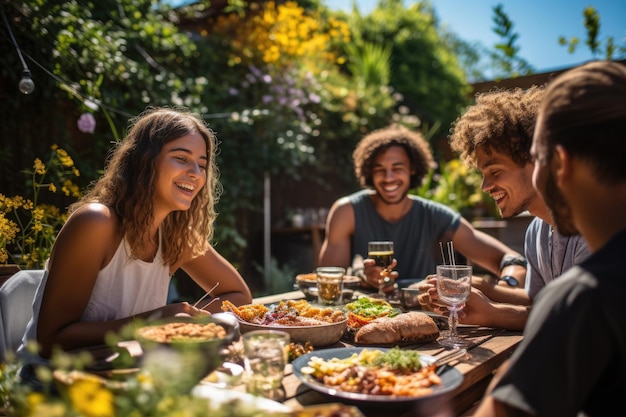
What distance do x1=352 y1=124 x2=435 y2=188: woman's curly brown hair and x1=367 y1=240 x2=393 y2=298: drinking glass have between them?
1.41 metres

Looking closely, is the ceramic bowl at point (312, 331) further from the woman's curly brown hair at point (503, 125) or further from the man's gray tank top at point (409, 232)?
the man's gray tank top at point (409, 232)

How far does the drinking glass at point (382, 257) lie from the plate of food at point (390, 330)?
21.1 inches

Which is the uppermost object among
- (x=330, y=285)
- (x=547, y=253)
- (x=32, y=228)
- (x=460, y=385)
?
(x=32, y=228)

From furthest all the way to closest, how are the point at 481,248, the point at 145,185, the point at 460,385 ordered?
the point at 481,248 < the point at 145,185 < the point at 460,385

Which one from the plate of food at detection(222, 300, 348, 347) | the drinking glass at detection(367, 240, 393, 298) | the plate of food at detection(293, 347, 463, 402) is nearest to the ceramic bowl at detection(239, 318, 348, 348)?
the plate of food at detection(222, 300, 348, 347)

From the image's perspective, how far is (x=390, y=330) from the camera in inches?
72.4

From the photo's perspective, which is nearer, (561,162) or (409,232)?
(561,162)

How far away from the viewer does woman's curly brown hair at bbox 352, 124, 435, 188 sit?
155 inches

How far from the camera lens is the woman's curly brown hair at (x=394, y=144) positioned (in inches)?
155

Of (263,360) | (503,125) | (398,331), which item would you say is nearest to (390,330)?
(398,331)

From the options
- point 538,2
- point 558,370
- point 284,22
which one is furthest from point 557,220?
point 538,2

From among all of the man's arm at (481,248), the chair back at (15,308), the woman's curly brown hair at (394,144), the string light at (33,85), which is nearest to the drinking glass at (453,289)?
the man's arm at (481,248)

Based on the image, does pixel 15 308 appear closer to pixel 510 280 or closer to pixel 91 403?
pixel 91 403

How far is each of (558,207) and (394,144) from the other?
2797mm
